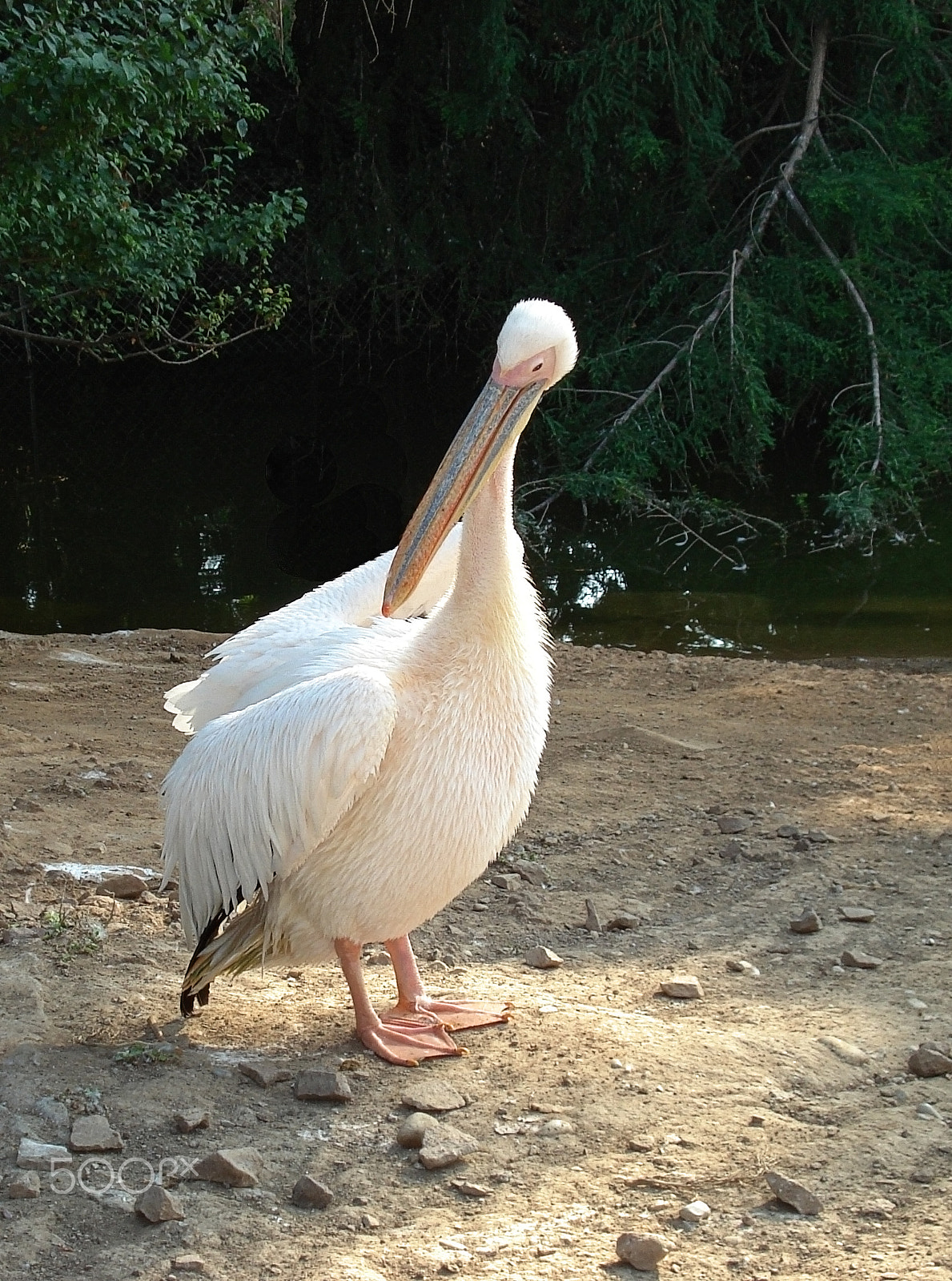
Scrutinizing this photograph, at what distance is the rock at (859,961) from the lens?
2.86m

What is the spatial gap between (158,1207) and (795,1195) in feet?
2.96

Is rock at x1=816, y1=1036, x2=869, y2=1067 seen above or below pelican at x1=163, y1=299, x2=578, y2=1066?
below

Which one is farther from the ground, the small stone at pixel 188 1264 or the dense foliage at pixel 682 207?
the dense foliage at pixel 682 207

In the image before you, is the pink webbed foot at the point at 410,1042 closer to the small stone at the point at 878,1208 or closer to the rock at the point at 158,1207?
the rock at the point at 158,1207

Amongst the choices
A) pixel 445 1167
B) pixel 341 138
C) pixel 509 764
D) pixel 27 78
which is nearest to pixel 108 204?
pixel 27 78

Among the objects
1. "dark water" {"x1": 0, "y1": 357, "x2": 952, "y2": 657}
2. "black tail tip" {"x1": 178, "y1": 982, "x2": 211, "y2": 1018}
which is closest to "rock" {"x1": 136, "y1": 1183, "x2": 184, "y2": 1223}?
"black tail tip" {"x1": 178, "y1": 982, "x2": 211, "y2": 1018}

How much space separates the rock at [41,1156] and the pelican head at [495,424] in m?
1.13

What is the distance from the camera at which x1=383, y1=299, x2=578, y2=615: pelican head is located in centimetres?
253

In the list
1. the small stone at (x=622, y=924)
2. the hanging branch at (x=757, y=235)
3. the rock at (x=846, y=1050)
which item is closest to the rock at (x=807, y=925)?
the small stone at (x=622, y=924)

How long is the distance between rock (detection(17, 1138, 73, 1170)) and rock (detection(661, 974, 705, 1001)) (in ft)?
3.89

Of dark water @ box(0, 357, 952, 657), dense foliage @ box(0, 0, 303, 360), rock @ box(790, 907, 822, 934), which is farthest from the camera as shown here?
dark water @ box(0, 357, 952, 657)

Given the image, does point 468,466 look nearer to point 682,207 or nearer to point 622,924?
point 622,924

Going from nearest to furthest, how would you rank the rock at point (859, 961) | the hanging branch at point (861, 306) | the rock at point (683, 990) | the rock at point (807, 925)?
the rock at point (683, 990), the rock at point (859, 961), the rock at point (807, 925), the hanging branch at point (861, 306)

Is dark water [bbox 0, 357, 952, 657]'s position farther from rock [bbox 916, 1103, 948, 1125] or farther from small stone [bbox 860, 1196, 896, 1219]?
small stone [bbox 860, 1196, 896, 1219]
